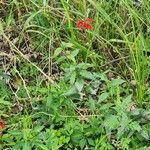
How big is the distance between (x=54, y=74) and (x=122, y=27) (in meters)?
0.58

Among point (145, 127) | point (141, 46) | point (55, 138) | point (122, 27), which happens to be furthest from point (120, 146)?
Answer: point (122, 27)

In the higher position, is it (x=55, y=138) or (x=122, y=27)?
(x=122, y=27)

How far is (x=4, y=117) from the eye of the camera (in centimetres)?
280

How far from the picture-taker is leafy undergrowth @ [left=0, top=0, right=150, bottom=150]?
2492 mm

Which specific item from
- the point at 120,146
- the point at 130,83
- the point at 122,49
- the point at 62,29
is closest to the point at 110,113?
the point at 120,146

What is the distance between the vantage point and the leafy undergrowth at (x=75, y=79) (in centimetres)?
249

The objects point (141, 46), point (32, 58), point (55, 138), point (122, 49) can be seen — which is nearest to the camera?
point (55, 138)

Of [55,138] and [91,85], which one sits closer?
[55,138]

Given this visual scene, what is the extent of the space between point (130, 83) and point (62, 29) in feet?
2.23

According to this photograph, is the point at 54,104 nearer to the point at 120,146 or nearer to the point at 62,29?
the point at 120,146

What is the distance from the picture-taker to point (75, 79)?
257cm

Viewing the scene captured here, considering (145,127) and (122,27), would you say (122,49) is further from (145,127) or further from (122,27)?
(145,127)

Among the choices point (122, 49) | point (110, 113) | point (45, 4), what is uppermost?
point (45, 4)

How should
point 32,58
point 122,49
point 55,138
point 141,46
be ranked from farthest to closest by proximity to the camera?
point 32,58, point 122,49, point 141,46, point 55,138
